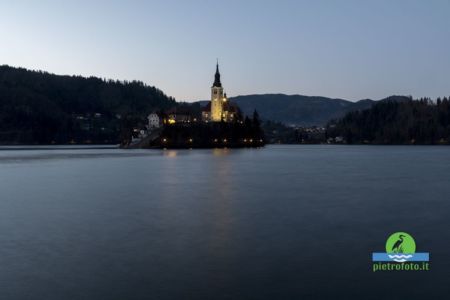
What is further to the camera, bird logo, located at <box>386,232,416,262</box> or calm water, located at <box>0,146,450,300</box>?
bird logo, located at <box>386,232,416,262</box>

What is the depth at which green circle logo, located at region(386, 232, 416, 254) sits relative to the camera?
22.6 metres

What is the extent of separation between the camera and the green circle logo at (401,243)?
2257 cm

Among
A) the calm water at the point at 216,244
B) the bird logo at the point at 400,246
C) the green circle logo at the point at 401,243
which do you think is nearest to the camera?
the calm water at the point at 216,244

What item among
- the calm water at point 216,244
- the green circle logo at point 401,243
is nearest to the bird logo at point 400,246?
the green circle logo at point 401,243

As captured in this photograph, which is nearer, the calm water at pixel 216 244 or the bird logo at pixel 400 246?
the calm water at pixel 216 244

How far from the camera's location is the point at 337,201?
137 ft

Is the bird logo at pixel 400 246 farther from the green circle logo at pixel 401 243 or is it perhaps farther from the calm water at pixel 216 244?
the calm water at pixel 216 244

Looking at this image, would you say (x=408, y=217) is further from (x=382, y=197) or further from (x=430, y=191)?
(x=430, y=191)

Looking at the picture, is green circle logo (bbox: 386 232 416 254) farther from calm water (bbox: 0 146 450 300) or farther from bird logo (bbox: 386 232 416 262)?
calm water (bbox: 0 146 450 300)

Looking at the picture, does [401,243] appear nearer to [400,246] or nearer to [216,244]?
[400,246]

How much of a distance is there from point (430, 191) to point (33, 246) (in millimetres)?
41309

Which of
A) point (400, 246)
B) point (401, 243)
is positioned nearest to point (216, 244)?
point (400, 246)

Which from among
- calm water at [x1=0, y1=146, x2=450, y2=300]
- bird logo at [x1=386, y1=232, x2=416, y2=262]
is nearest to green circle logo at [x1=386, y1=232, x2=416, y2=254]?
bird logo at [x1=386, y1=232, x2=416, y2=262]

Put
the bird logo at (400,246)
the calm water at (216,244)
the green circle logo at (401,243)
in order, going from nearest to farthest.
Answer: the calm water at (216,244)
the bird logo at (400,246)
the green circle logo at (401,243)
